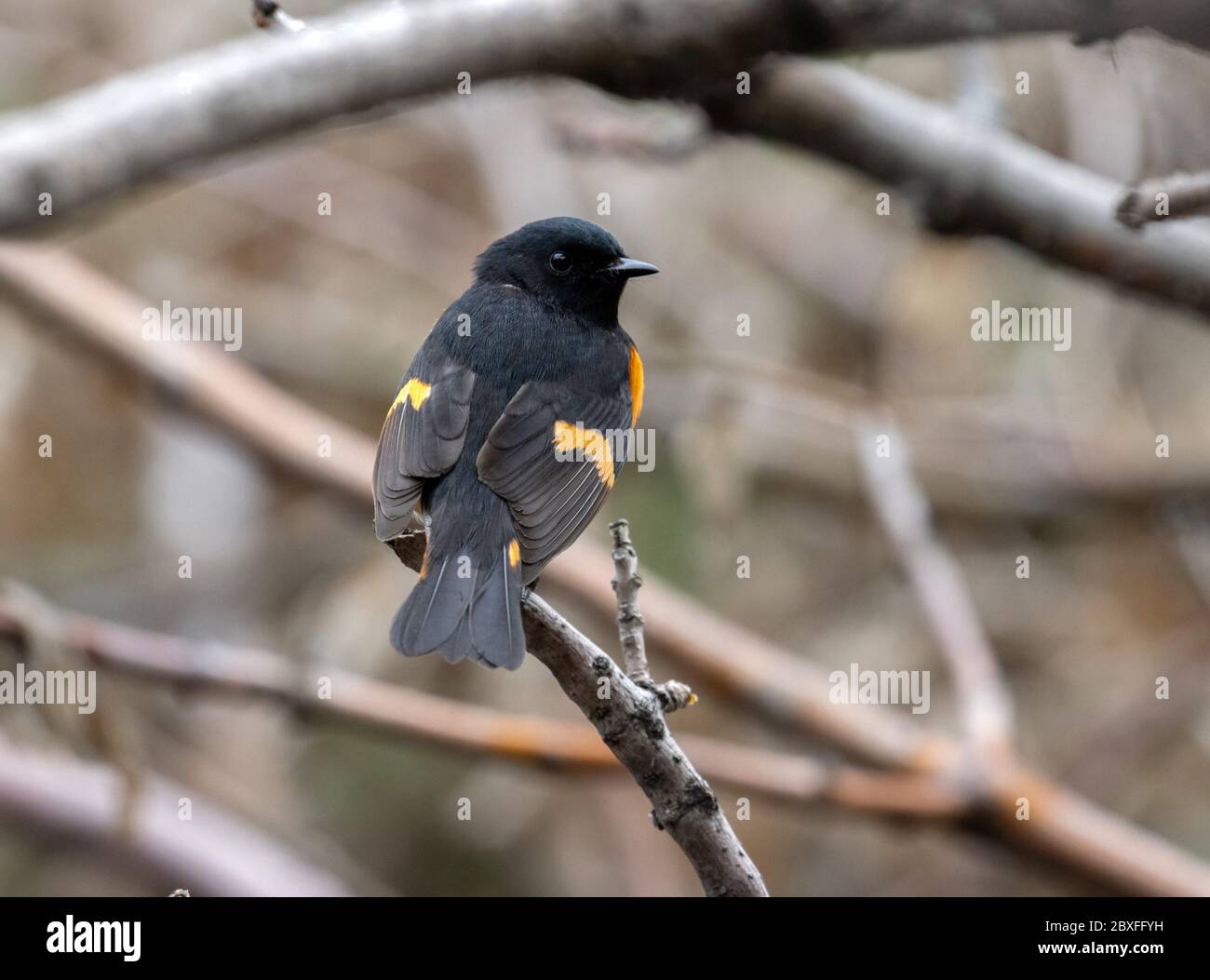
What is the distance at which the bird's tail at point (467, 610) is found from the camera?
1.93 meters

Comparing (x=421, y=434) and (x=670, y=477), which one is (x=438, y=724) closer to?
(x=421, y=434)

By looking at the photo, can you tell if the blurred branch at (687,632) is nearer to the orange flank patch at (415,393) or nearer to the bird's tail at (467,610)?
the orange flank patch at (415,393)

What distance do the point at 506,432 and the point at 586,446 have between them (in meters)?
0.16

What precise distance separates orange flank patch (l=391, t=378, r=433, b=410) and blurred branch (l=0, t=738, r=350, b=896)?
1.30 meters

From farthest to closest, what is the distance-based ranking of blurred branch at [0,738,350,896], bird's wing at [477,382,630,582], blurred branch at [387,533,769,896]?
1. blurred branch at [0,738,350,896]
2. bird's wing at [477,382,630,582]
3. blurred branch at [387,533,769,896]

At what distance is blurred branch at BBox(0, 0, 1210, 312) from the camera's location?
82.2 inches

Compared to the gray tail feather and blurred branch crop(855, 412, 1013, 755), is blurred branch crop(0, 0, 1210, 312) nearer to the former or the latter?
the gray tail feather

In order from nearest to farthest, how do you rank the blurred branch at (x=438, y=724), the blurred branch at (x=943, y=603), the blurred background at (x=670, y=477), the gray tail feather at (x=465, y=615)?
the gray tail feather at (x=465, y=615) < the blurred branch at (x=438, y=724) < the blurred branch at (x=943, y=603) < the blurred background at (x=670, y=477)

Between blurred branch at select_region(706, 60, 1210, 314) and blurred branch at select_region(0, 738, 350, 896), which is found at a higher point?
blurred branch at select_region(706, 60, 1210, 314)

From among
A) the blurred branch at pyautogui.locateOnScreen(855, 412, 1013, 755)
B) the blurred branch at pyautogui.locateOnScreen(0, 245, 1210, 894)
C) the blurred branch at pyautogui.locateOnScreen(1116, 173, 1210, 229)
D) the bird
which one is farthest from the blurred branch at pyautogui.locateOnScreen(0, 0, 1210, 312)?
the blurred branch at pyautogui.locateOnScreen(0, 245, 1210, 894)

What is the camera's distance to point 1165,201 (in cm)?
192

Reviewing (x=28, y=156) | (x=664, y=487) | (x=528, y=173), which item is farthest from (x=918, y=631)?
(x=28, y=156)

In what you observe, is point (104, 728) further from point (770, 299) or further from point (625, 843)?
point (770, 299)

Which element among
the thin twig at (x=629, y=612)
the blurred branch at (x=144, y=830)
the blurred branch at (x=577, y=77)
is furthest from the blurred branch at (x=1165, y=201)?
the blurred branch at (x=144, y=830)
